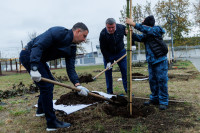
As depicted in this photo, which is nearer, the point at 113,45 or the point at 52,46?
the point at 52,46

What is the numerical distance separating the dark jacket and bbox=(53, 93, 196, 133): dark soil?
1882mm

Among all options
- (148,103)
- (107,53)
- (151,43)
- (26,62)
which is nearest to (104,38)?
(107,53)

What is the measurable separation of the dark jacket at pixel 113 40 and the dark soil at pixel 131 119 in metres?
1.88

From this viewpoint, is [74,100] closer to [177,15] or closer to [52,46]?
[52,46]

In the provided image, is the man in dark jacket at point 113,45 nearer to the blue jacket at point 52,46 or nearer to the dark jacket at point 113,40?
the dark jacket at point 113,40

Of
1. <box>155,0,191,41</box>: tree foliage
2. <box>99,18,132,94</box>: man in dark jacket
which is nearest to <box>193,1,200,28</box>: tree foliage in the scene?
<box>155,0,191,41</box>: tree foliage

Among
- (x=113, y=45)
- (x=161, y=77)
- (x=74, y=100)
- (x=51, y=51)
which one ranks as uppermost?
(x=113, y=45)

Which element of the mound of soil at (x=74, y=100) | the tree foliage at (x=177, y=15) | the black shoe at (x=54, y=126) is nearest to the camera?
the black shoe at (x=54, y=126)

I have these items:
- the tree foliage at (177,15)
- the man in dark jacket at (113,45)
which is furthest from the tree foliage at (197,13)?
the man in dark jacket at (113,45)

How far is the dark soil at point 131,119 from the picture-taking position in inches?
121

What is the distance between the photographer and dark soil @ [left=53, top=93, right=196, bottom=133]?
307 cm

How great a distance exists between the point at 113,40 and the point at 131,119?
259 centimetres

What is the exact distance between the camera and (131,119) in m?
3.49

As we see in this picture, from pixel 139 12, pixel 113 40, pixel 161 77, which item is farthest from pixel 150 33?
pixel 139 12
